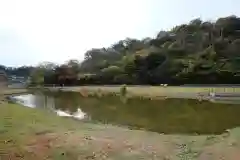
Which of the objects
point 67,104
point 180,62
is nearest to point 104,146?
point 67,104

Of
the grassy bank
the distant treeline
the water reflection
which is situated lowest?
the water reflection

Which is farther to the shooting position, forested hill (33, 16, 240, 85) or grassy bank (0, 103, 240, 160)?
forested hill (33, 16, 240, 85)

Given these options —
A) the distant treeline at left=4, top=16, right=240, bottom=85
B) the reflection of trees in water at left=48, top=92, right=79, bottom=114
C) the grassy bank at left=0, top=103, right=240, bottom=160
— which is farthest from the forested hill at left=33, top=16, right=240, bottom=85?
the grassy bank at left=0, top=103, right=240, bottom=160

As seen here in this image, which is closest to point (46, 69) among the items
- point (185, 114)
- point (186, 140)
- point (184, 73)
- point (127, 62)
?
point (127, 62)

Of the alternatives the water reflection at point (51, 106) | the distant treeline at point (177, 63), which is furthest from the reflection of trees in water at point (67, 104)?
the distant treeline at point (177, 63)

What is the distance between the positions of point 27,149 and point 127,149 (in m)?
2.27

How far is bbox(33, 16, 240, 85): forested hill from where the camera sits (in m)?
46.3

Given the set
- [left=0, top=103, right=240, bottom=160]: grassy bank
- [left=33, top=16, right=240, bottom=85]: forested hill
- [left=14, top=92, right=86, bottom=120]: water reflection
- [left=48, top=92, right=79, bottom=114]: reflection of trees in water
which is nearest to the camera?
[left=0, top=103, right=240, bottom=160]: grassy bank

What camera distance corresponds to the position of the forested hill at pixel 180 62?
152ft

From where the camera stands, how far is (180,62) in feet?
161

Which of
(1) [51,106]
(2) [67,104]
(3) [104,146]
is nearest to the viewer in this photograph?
(3) [104,146]

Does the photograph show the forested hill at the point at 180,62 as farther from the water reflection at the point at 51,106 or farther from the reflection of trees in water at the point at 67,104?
the water reflection at the point at 51,106

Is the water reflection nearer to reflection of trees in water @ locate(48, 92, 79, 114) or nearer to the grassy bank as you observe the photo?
reflection of trees in water @ locate(48, 92, 79, 114)

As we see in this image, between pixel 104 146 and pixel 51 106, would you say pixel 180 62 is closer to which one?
pixel 51 106
